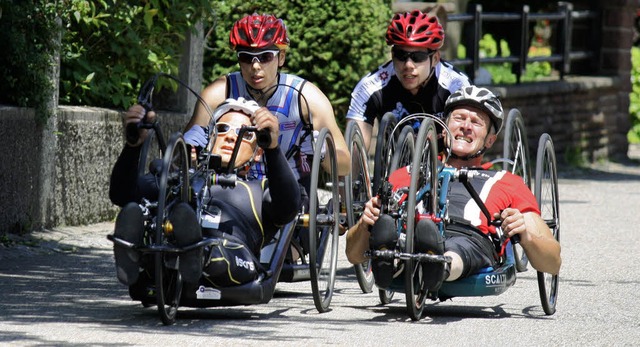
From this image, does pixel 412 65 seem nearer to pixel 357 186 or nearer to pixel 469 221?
pixel 357 186

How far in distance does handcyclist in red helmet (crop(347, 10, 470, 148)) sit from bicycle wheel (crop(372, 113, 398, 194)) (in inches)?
7.1

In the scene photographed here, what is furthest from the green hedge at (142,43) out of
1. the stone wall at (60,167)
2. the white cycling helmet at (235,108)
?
the white cycling helmet at (235,108)

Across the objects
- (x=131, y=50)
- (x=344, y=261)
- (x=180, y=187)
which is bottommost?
(x=344, y=261)

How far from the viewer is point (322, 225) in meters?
7.79

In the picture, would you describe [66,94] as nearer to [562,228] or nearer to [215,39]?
[215,39]

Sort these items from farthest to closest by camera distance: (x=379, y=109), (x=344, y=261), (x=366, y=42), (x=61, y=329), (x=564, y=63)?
(x=564, y=63) → (x=366, y=42) → (x=344, y=261) → (x=379, y=109) → (x=61, y=329)

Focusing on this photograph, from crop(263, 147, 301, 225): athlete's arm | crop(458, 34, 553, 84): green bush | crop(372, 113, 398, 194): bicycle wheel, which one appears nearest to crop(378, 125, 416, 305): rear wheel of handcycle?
crop(372, 113, 398, 194): bicycle wheel

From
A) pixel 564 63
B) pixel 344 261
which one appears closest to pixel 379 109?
pixel 344 261

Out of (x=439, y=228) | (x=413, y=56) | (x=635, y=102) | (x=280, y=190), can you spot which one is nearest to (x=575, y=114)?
(x=635, y=102)

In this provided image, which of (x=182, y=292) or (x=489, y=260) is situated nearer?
(x=182, y=292)

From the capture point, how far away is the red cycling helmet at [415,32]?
8828 mm

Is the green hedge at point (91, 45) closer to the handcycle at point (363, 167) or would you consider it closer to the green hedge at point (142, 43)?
the green hedge at point (142, 43)

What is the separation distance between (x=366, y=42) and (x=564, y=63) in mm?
6888

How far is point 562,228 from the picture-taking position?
1279 centimetres
